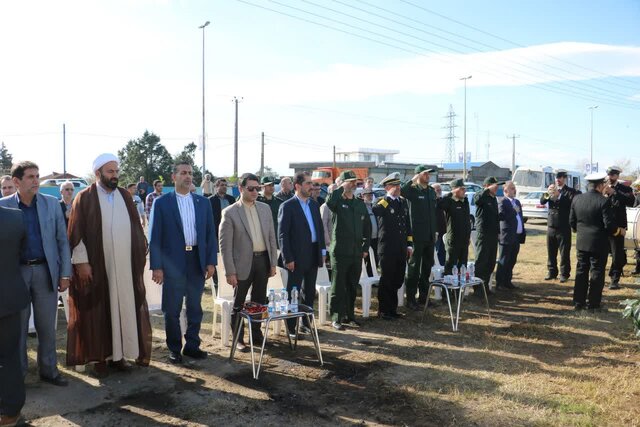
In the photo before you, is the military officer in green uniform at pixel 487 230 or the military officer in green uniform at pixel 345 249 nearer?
the military officer in green uniform at pixel 345 249

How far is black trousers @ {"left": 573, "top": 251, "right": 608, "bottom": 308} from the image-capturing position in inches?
305

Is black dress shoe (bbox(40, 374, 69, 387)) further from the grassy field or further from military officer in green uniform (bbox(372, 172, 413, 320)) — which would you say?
military officer in green uniform (bbox(372, 172, 413, 320))

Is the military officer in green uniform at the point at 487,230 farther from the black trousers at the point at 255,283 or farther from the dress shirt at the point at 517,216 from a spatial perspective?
the black trousers at the point at 255,283

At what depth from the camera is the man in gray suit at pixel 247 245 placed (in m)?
5.76

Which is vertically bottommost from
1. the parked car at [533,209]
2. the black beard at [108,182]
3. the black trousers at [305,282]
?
the black trousers at [305,282]

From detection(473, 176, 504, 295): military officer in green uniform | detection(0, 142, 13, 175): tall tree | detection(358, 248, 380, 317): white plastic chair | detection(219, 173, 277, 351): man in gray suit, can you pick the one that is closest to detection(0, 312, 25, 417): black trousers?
detection(219, 173, 277, 351): man in gray suit

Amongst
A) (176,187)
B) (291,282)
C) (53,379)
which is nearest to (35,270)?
(53,379)

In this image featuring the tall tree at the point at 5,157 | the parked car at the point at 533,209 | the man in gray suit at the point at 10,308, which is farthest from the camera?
the tall tree at the point at 5,157

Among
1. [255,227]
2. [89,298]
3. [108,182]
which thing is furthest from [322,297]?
[108,182]

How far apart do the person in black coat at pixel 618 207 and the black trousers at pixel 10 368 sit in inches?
342

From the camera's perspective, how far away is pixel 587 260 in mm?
7883

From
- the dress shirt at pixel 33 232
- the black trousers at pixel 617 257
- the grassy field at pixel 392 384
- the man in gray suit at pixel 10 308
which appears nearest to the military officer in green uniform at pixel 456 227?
the grassy field at pixel 392 384

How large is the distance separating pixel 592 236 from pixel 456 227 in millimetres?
1885

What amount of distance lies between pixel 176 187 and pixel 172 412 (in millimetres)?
2221
